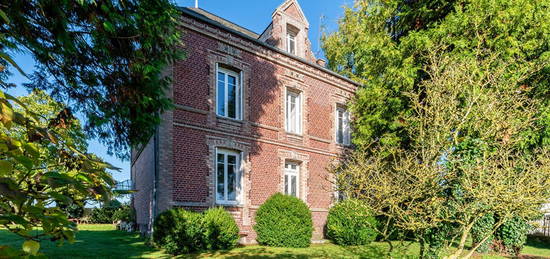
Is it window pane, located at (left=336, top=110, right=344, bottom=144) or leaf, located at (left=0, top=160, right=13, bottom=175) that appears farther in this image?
window pane, located at (left=336, top=110, right=344, bottom=144)

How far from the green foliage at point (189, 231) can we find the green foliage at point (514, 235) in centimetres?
1005

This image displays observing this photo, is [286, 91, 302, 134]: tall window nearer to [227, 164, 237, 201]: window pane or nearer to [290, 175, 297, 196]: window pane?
[290, 175, 297, 196]: window pane

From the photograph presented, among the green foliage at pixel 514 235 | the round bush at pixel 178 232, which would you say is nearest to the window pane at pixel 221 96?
the round bush at pixel 178 232

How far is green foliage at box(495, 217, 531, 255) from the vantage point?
1123cm

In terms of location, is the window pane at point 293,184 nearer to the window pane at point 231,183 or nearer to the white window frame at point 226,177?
the white window frame at point 226,177

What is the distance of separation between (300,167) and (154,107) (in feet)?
27.5

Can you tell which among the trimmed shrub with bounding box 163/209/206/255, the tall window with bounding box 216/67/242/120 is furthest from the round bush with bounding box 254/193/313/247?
the tall window with bounding box 216/67/242/120

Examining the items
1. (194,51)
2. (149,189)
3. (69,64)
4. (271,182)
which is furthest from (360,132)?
(69,64)

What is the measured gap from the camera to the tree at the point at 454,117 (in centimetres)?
588

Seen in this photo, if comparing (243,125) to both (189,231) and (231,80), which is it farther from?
(189,231)

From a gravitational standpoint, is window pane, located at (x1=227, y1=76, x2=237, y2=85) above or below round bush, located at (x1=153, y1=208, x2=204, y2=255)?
above

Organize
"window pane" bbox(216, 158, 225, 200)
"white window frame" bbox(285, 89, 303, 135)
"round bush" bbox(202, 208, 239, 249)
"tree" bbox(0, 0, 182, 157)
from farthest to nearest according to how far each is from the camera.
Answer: "white window frame" bbox(285, 89, 303, 135) < "window pane" bbox(216, 158, 225, 200) < "round bush" bbox(202, 208, 239, 249) < "tree" bbox(0, 0, 182, 157)

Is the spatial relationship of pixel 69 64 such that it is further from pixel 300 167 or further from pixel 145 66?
pixel 300 167

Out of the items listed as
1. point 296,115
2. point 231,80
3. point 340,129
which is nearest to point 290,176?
point 296,115
